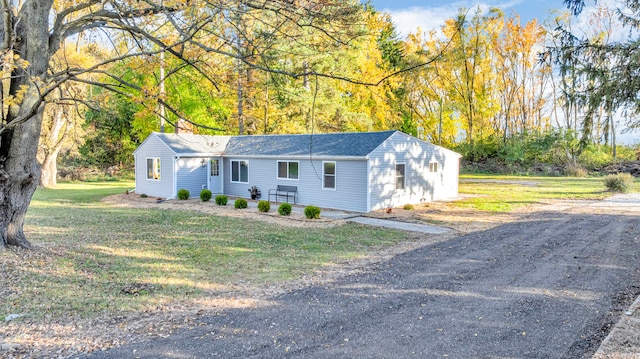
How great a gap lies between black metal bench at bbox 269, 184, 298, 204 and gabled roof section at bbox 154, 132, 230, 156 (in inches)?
161

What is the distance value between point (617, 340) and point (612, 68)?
16.1ft

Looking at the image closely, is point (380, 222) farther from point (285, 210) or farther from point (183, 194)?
point (183, 194)

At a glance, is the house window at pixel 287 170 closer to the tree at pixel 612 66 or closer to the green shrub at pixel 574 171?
the tree at pixel 612 66

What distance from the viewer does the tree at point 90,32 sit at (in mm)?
5984

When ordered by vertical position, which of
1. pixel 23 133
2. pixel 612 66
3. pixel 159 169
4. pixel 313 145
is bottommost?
pixel 159 169

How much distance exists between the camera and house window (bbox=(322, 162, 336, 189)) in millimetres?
16078

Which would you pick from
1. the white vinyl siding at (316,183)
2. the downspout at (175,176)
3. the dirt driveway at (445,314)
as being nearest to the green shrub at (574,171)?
the white vinyl siding at (316,183)

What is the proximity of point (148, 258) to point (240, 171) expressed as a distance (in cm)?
1194

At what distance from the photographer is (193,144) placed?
20.7 m

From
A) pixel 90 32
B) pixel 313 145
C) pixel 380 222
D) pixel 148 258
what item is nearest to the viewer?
pixel 90 32

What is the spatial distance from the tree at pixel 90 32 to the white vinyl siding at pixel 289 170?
32.4 ft

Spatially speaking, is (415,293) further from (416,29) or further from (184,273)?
(416,29)

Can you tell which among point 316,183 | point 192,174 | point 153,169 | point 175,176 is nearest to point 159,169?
point 153,169

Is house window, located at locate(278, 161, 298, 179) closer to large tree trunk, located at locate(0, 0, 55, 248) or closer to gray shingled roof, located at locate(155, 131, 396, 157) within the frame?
gray shingled roof, located at locate(155, 131, 396, 157)
